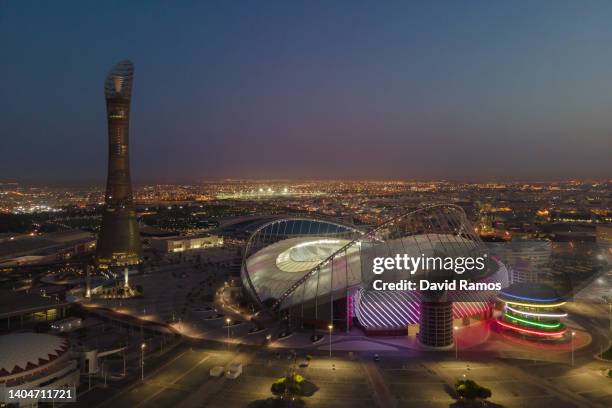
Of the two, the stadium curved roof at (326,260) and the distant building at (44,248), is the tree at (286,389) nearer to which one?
the stadium curved roof at (326,260)

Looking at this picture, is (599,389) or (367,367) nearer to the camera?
(599,389)

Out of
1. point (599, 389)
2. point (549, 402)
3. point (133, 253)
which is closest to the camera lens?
point (549, 402)

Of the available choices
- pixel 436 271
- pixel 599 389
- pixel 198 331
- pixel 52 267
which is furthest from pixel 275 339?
pixel 52 267

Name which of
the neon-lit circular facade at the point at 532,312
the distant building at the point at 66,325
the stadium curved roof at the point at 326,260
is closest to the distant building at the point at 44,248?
the distant building at the point at 66,325

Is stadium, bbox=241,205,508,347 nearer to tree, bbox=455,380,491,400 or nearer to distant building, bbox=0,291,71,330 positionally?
tree, bbox=455,380,491,400

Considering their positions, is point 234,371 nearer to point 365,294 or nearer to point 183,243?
point 365,294

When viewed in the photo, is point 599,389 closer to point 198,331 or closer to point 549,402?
point 549,402

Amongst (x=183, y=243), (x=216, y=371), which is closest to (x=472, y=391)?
(x=216, y=371)
